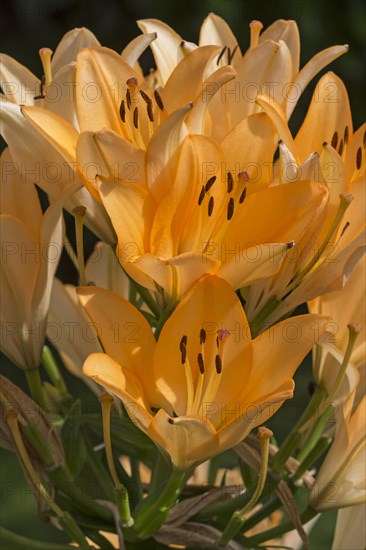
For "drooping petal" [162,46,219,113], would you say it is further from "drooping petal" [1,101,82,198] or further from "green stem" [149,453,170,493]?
"green stem" [149,453,170,493]

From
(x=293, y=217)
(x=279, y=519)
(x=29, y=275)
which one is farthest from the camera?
(x=279, y=519)

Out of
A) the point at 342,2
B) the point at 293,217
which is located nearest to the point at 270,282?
the point at 293,217

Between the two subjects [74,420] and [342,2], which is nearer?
[74,420]

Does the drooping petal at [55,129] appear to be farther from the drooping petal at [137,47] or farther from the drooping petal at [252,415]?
the drooping petal at [252,415]

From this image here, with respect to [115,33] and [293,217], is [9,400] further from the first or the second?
[115,33]

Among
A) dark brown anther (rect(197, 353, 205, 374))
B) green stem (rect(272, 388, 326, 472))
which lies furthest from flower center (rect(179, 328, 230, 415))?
green stem (rect(272, 388, 326, 472))

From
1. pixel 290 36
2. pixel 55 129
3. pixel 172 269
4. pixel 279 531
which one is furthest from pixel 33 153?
pixel 279 531

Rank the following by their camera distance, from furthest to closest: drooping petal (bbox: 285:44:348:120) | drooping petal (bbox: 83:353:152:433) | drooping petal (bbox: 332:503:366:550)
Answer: drooping petal (bbox: 332:503:366:550) < drooping petal (bbox: 285:44:348:120) < drooping petal (bbox: 83:353:152:433)

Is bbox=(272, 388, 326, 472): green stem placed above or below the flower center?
below

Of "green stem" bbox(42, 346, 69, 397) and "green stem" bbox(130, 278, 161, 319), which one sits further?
"green stem" bbox(42, 346, 69, 397)
